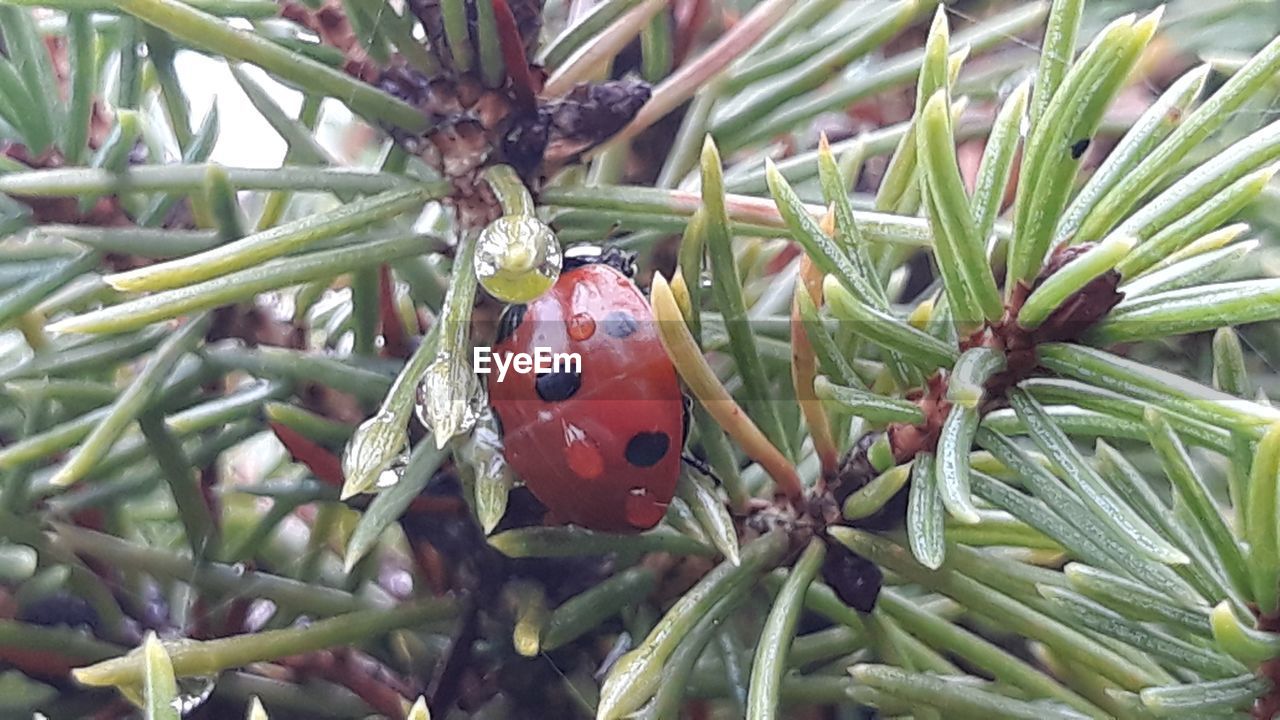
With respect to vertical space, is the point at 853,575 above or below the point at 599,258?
below

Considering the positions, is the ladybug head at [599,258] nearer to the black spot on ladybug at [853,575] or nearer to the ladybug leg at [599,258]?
the ladybug leg at [599,258]

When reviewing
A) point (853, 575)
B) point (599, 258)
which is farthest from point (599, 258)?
point (853, 575)

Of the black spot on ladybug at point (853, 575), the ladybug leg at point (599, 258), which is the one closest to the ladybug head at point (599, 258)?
the ladybug leg at point (599, 258)

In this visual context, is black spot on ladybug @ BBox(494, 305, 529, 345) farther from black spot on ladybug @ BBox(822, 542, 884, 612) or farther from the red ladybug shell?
black spot on ladybug @ BBox(822, 542, 884, 612)

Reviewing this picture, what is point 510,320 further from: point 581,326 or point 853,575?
point 853,575

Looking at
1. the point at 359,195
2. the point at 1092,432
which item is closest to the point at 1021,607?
the point at 1092,432

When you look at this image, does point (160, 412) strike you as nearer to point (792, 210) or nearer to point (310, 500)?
point (310, 500)
